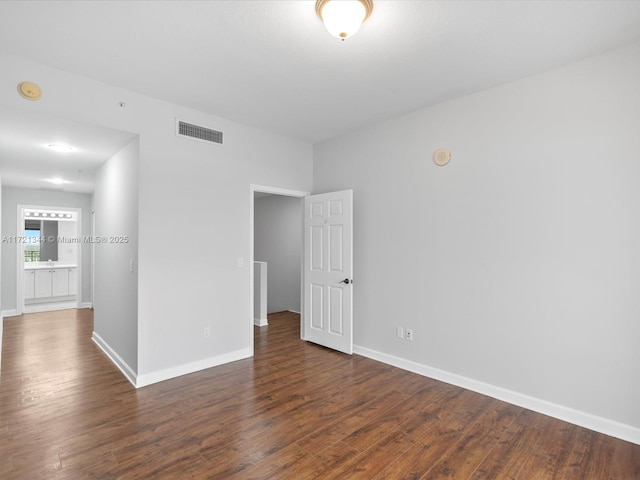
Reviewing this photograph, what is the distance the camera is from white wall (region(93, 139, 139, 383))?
330 cm

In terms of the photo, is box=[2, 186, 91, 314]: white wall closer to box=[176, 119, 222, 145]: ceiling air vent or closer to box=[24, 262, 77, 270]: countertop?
box=[24, 262, 77, 270]: countertop

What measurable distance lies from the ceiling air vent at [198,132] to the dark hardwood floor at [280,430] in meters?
2.60

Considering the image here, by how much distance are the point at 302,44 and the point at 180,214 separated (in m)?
2.10

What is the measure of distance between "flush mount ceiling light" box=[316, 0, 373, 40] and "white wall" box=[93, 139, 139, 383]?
2347 mm

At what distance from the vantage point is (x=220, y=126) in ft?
12.4

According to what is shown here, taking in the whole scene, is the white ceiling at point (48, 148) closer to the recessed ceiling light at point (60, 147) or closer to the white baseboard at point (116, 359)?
the recessed ceiling light at point (60, 147)

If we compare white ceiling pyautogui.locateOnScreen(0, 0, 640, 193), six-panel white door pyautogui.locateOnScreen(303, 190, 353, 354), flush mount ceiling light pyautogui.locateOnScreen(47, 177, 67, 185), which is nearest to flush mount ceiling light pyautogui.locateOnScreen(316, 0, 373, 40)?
white ceiling pyautogui.locateOnScreen(0, 0, 640, 193)

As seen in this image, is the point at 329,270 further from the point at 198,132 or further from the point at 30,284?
the point at 30,284

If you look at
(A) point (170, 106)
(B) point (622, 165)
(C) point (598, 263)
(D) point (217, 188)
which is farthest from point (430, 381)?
(A) point (170, 106)

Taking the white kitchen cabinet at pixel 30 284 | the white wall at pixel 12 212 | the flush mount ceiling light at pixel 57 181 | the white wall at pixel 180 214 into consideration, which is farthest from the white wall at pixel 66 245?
the white wall at pixel 180 214

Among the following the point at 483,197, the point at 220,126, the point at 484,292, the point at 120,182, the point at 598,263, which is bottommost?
the point at 484,292

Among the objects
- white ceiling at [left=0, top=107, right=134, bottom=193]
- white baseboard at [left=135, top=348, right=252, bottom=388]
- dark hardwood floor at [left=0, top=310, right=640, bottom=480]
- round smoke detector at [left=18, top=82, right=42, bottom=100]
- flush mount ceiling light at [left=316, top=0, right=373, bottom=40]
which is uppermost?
flush mount ceiling light at [left=316, top=0, right=373, bottom=40]

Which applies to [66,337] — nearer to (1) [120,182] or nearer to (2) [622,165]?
(1) [120,182]

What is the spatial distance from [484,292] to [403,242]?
3.29ft
